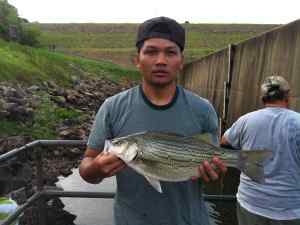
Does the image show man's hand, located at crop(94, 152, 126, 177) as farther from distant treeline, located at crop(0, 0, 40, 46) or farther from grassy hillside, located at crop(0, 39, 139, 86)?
distant treeline, located at crop(0, 0, 40, 46)

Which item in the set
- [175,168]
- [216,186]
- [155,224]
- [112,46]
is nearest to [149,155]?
[175,168]

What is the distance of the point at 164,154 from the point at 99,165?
1.30 ft

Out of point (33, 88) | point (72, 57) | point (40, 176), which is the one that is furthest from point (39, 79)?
point (40, 176)

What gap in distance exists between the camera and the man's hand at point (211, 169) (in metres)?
3.12

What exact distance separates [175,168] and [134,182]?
29 cm

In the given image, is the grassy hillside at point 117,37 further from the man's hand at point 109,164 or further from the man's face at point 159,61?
the man's hand at point 109,164

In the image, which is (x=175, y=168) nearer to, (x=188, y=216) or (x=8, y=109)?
(x=188, y=216)

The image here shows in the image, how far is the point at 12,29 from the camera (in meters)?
41.8

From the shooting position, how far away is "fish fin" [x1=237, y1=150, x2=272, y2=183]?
3.41 metres

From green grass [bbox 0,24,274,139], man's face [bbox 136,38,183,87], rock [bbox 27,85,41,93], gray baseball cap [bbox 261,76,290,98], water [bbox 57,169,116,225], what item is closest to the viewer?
man's face [bbox 136,38,183,87]

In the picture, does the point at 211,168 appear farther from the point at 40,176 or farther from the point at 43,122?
the point at 43,122

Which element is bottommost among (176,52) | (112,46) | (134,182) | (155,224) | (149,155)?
(112,46)

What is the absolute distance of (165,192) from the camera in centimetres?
318

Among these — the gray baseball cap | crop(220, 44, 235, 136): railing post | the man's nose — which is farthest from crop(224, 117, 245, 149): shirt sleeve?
crop(220, 44, 235, 136): railing post
